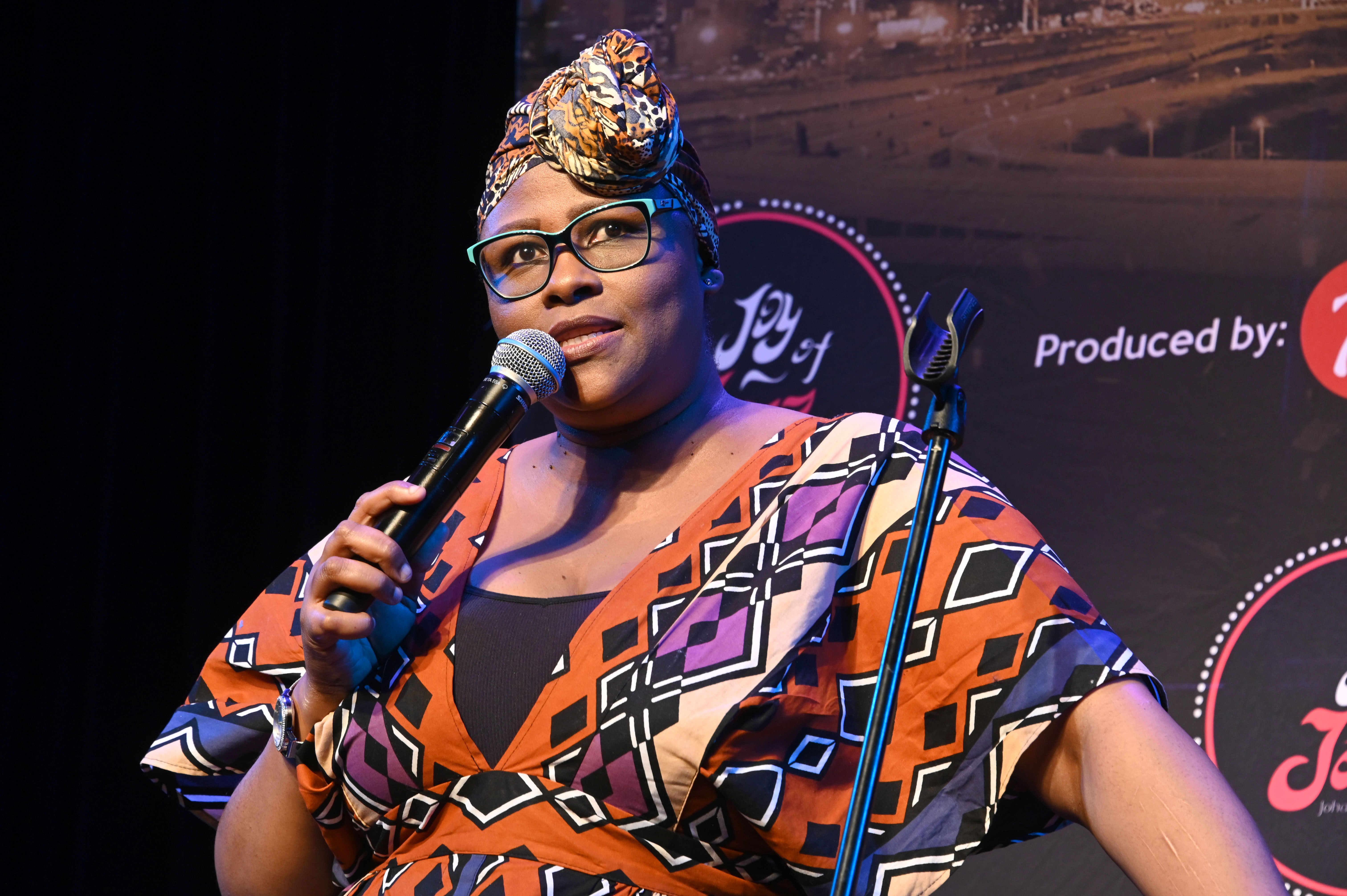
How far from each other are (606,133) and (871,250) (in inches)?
30.7

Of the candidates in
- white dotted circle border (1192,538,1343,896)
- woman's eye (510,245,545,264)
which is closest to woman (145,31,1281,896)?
woman's eye (510,245,545,264)

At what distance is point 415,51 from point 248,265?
550 millimetres

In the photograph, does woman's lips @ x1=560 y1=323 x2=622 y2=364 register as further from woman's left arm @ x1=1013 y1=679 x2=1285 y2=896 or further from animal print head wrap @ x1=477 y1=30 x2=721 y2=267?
woman's left arm @ x1=1013 y1=679 x2=1285 y2=896

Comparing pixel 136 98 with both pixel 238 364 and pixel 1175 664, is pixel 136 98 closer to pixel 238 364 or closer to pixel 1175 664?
pixel 238 364

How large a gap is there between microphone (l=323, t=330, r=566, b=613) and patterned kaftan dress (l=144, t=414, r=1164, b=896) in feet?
0.60

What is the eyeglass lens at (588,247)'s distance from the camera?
4.17ft

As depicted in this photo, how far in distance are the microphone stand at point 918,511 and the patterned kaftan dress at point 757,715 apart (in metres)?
0.21

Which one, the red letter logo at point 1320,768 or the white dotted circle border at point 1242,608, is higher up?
the white dotted circle border at point 1242,608

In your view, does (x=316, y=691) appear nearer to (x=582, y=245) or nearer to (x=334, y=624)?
(x=334, y=624)

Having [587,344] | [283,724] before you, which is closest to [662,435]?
[587,344]

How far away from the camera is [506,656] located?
118 cm

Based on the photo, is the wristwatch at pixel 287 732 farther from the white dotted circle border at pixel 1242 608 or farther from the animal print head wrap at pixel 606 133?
the white dotted circle border at pixel 1242 608

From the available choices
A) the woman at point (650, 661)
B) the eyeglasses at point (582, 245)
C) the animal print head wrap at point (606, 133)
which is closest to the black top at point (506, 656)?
the woman at point (650, 661)

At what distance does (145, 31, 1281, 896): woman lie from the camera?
103cm
